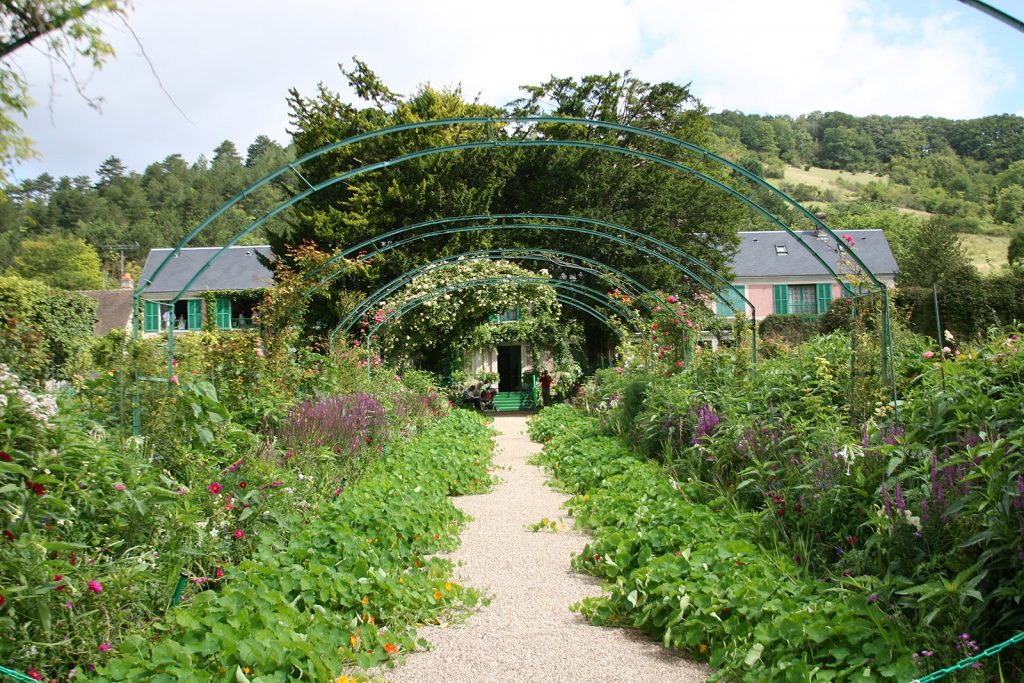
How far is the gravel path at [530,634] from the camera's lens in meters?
3.64

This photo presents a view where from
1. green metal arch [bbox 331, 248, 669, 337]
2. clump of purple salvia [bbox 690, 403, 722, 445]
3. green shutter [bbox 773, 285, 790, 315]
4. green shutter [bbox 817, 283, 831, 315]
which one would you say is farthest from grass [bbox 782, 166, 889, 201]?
clump of purple salvia [bbox 690, 403, 722, 445]

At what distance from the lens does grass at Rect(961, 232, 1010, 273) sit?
4875 centimetres

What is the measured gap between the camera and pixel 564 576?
530 cm

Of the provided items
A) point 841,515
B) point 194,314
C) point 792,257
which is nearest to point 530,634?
point 841,515

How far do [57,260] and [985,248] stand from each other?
57.3 metres

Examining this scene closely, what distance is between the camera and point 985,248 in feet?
171

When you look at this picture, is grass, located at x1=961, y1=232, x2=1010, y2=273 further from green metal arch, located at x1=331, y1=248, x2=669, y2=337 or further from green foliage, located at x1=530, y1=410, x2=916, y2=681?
green foliage, located at x1=530, y1=410, x2=916, y2=681

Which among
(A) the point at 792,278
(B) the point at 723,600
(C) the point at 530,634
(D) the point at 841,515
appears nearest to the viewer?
(B) the point at 723,600

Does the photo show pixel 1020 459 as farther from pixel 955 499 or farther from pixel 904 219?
pixel 904 219

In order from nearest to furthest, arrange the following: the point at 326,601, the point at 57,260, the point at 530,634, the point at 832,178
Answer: the point at 326,601 < the point at 530,634 < the point at 57,260 < the point at 832,178

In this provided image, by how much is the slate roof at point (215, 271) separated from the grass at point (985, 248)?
128 ft

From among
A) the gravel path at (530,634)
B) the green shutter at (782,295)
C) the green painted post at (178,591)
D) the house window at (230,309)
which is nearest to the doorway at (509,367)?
the house window at (230,309)

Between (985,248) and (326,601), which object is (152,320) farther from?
(985,248)

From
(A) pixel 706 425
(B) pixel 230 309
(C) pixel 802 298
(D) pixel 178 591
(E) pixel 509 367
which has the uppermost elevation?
(B) pixel 230 309
